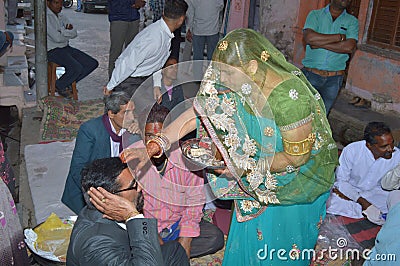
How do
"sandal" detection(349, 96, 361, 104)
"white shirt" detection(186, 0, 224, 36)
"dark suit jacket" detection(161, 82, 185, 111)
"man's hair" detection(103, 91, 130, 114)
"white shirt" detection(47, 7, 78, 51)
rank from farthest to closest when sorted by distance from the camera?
"white shirt" detection(186, 0, 224, 36)
"sandal" detection(349, 96, 361, 104)
"white shirt" detection(47, 7, 78, 51)
"dark suit jacket" detection(161, 82, 185, 111)
"man's hair" detection(103, 91, 130, 114)

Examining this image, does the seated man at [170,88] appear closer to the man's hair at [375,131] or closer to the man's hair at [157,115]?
the man's hair at [157,115]

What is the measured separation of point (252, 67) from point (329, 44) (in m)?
2.84

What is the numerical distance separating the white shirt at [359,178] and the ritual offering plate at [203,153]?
1669 millimetres

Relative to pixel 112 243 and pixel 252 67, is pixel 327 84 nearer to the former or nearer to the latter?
pixel 252 67

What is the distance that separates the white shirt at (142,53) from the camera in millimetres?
4258

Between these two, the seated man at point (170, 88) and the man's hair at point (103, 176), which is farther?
the seated man at point (170, 88)

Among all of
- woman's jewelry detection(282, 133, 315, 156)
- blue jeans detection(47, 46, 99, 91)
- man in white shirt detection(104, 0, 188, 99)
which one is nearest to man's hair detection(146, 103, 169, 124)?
woman's jewelry detection(282, 133, 315, 156)

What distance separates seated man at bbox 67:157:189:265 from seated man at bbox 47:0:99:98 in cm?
456

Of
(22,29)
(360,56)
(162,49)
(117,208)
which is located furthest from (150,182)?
(22,29)

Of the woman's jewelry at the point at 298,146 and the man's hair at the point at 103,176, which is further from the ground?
the woman's jewelry at the point at 298,146

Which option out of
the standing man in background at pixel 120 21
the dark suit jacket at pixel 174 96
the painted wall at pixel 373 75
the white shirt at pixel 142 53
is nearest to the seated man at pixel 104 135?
the dark suit jacket at pixel 174 96

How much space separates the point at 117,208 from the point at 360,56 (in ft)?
17.8

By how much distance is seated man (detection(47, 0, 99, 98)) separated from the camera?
6.20 metres

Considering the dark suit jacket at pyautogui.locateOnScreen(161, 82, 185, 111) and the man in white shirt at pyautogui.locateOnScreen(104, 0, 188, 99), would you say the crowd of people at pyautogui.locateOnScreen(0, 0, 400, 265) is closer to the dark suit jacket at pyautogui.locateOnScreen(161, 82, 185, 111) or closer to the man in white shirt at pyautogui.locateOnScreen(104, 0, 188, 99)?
the dark suit jacket at pyautogui.locateOnScreen(161, 82, 185, 111)
